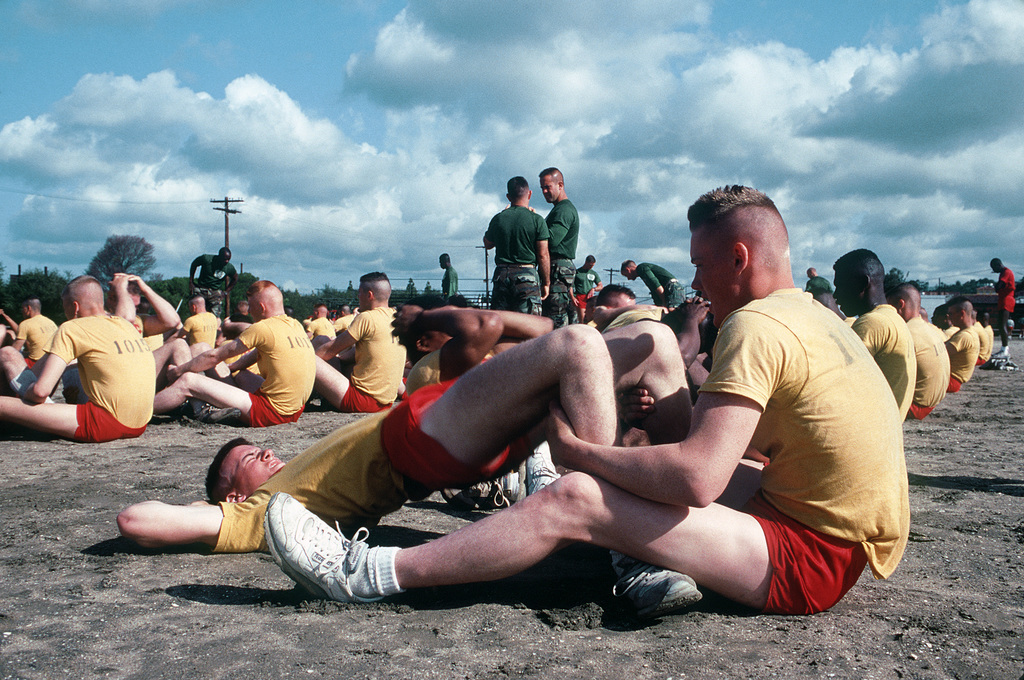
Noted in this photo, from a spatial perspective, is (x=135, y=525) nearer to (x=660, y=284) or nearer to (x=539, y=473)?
(x=539, y=473)

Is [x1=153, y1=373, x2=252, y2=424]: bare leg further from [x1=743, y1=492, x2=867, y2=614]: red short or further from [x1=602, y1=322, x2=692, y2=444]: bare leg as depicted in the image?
[x1=743, y1=492, x2=867, y2=614]: red short

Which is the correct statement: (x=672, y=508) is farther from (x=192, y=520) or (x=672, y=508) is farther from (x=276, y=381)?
(x=276, y=381)

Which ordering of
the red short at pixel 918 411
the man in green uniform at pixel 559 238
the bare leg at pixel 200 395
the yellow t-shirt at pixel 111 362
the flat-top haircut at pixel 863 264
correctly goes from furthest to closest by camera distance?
the man in green uniform at pixel 559 238, the red short at pixel 918 411, the bare leg at pixel 200 395, the flat-top haircut at pixel 863 264, the yellow t-shirt at pixel 111 362

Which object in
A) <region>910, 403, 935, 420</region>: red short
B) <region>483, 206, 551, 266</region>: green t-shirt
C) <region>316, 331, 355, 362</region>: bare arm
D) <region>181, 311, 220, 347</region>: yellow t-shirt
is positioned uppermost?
<region>483, 206, 551, 266</region>: green t-shirt

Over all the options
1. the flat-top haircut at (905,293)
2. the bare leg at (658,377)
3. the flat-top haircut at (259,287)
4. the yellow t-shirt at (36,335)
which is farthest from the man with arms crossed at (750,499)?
the yellow t-shirt at (36,335)

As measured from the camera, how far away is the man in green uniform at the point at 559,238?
8266 mm

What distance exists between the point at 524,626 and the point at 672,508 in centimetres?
59

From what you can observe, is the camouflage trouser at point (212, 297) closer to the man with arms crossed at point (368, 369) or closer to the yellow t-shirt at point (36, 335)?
the yellow t-shirt at point (36, 335)

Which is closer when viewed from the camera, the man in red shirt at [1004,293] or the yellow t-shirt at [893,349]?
the yellow t-shirt at [893,349]

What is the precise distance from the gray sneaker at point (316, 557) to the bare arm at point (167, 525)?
0.72 metres

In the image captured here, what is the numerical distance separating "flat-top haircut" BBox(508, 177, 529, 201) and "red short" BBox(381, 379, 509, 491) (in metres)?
5.83

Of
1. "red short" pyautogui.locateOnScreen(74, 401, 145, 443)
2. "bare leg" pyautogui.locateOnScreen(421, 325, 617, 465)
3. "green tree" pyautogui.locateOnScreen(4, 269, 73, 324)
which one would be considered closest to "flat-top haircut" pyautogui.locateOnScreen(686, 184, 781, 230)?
"bare leg" pyautogui.locateOnScreen(421, 325, 617, 465)

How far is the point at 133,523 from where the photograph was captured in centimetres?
276

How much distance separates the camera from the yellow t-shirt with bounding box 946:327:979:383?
9562 millimetres
